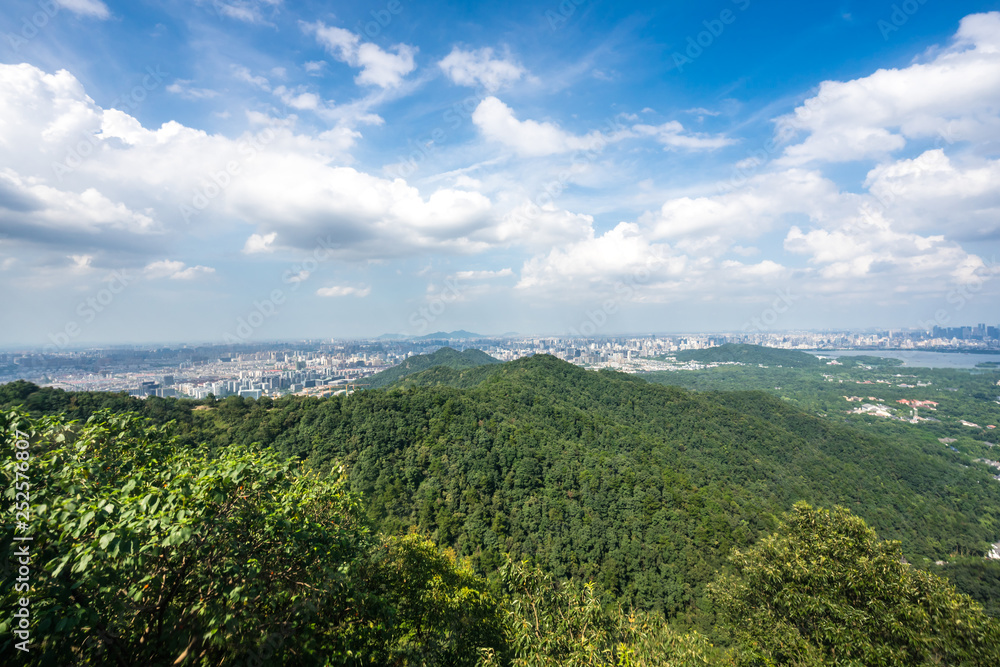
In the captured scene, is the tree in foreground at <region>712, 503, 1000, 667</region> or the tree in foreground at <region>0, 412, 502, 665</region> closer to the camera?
the tree in foreground at <region>0, 412, 502, 665</region>

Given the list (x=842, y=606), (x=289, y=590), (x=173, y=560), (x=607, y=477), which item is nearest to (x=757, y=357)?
(x=607, y=477)

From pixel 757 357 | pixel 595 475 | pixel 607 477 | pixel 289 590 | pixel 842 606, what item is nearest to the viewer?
pixel 289 590

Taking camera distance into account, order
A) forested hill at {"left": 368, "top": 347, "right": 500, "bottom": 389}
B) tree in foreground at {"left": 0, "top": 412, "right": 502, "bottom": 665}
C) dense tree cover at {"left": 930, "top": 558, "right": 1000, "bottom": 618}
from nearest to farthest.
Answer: tree in foreground at {"left": 0, "top": 412, "right": 502, "bottom": 665}
dense tree cover at {"left": 930, "top": 558, "right": 1000, "bottom": 618}
forested hill at {"left": 368, "top": 347, "right": 500, "bottom": 389}

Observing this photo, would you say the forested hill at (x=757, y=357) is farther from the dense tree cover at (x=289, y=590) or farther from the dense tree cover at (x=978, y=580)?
the dense tree cover at (x=289, y=590)

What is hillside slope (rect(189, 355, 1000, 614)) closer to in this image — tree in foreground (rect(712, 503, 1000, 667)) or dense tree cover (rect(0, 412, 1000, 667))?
dense tree cover (rect(0, 412, 1000, 667))

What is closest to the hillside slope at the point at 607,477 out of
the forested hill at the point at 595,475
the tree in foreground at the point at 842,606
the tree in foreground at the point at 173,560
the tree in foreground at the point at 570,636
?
the forested hill at the point at 595,475

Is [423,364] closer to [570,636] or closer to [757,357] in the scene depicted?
[570,636]

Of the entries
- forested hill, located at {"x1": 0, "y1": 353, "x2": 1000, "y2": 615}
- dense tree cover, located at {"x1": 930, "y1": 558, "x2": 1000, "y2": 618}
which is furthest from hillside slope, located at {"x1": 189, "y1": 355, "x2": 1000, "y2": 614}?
dense tree cover, located at {"x1": 930, "y1": 558, "x2": 1000, "y2": 618}
